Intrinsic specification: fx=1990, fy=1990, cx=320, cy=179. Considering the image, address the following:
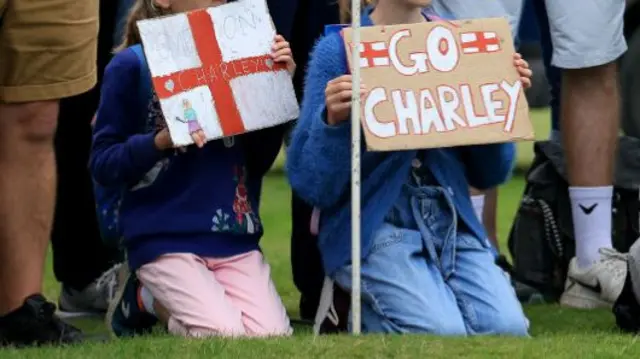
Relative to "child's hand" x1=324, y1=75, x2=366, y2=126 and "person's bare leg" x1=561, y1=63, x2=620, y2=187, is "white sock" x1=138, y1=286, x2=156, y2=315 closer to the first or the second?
"child's hand" x1=324, y1=75, x2=366, y2=126

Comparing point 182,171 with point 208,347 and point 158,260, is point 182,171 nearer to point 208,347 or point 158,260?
point 158,260

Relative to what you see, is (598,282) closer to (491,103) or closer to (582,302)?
(582,302)

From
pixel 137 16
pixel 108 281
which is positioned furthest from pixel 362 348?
pixel 108 281

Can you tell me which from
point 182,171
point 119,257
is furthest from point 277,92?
point 119,257

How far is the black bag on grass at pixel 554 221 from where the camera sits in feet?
23.6

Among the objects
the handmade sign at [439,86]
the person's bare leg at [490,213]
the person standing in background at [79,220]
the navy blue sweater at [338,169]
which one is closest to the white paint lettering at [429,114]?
the handmade sign at [439,86]

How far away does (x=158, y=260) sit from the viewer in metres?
5.91

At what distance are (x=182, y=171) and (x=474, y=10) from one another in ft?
4.33

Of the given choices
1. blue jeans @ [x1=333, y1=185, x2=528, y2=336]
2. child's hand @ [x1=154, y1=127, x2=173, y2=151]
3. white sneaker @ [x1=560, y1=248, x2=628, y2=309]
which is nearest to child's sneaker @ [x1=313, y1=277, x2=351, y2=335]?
blue jeans @ [x1=333, y1=185, x2=528, y2=336]

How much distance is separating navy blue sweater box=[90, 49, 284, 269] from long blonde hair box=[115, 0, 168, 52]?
0.13 meters

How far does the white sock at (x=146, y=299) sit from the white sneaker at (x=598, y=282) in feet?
5.30

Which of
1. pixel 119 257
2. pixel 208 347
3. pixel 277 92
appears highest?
pixel 277 92

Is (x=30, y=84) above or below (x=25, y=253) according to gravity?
above

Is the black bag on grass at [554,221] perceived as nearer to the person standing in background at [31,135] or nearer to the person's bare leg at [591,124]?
the person's bare leg at [591,124]
